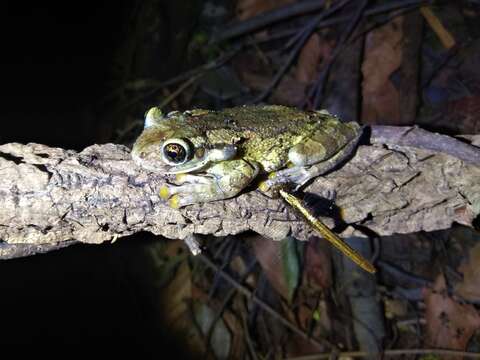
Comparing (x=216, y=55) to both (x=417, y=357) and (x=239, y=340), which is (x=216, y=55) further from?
(x=417, y=357)

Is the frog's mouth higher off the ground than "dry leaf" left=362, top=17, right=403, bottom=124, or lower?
lower

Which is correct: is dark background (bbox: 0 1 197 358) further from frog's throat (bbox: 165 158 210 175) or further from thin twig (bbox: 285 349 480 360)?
frog's throat (bbox: 165 158 210 175)

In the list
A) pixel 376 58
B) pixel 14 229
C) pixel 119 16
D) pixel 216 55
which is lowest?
pixel 14 229

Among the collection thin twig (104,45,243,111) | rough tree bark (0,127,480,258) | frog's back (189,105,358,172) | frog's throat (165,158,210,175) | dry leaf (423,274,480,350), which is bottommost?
dry leaf (423,274,480,350)

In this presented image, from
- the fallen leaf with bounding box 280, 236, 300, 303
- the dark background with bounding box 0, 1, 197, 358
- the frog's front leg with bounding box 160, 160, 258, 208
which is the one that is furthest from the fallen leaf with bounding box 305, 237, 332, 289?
the frog's front leg with bounding box 160, 160, 258, 208

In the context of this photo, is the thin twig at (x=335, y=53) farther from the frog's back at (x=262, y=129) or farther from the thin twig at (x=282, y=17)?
the frog's back at (x=262, y=129)

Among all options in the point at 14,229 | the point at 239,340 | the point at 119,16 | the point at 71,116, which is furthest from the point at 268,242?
the point at 119,16
